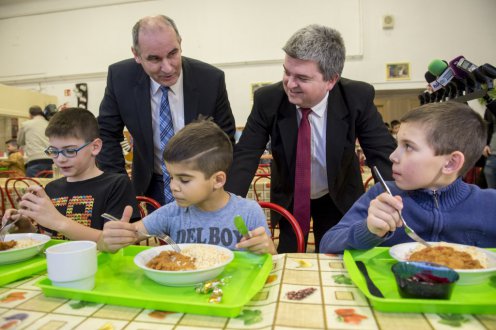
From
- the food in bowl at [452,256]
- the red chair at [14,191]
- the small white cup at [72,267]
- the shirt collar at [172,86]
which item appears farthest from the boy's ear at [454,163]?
the red chair at [14,191]

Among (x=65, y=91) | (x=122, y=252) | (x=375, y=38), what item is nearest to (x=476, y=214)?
(x=122, y=252)

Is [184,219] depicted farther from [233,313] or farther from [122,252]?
A: [233,313]

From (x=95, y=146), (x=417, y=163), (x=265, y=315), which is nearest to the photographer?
(x=265, y=315)

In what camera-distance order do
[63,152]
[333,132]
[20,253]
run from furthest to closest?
1. [333,132]
2. [63,152]
3. [20,253]

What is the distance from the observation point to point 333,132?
189 centimetres

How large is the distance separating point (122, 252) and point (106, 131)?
4.06 ft

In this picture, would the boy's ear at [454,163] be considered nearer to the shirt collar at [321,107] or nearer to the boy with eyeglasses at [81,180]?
the shirt collar at [321,107]

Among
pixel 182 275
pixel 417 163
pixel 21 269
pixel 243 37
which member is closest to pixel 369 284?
pixel 182 275

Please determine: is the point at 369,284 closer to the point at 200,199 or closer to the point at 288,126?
the point at 200,199

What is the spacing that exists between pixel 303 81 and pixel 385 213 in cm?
86

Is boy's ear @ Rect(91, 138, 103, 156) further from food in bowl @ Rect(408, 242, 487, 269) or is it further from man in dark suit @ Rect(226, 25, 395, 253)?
food in bowl @ Rect(408, 242, 487, 269)

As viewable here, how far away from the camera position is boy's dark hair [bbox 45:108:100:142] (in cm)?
170

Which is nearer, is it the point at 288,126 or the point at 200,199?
the point at 200,199

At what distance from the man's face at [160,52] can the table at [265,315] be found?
126cm
